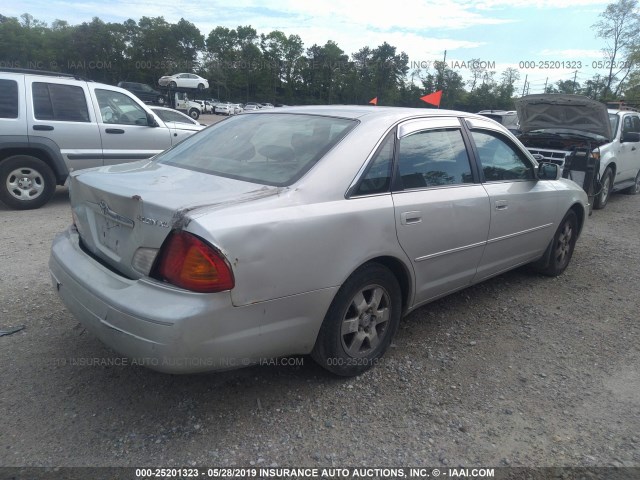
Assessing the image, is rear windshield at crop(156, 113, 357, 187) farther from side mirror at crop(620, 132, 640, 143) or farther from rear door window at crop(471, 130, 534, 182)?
side mirror at crop(620, 132, 640, 143)

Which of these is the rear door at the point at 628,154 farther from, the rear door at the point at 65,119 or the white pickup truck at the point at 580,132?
the rear door at the point at 65,119

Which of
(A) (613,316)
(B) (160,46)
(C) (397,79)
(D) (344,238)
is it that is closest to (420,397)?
(D) (344,238)

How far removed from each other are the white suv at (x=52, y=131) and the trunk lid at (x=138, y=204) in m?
4.39

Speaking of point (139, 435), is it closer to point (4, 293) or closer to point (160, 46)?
point (4, 293)

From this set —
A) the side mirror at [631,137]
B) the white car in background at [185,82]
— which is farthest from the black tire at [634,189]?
→ the white car in background at [185,82]

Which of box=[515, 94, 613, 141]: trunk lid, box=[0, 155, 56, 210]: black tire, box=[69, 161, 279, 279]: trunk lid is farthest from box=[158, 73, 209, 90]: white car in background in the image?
box=[69, 161, 279, 279]: trunk lid

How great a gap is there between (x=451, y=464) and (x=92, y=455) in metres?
1.67

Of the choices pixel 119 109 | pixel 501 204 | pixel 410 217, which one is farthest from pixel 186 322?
pixel 119 109

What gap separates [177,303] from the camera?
6.84 ft

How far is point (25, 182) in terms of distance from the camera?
21.5 feet

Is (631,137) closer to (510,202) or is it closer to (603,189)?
(603,189)

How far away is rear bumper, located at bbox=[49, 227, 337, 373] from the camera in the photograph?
2068 millimetres

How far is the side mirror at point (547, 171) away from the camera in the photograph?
4.25 m

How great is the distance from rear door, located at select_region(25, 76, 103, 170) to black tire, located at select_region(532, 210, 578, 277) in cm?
611
